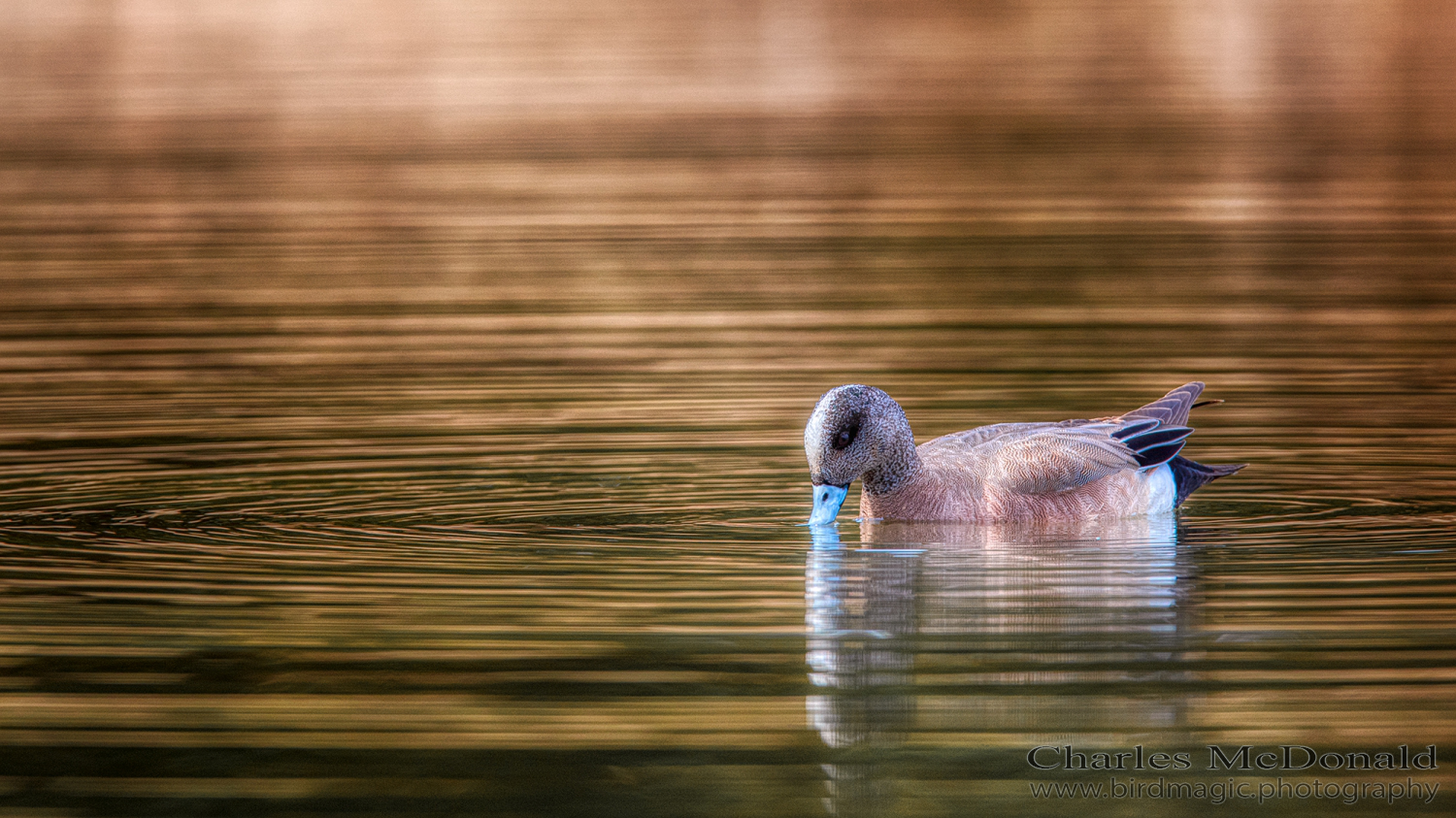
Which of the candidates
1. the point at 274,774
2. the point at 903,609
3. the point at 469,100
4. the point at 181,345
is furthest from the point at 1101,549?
the point at 469,100

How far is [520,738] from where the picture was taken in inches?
282

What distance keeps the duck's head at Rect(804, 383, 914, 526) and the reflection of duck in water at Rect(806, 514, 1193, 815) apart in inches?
8.1

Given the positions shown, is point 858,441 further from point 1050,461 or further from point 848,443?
point 1050,461

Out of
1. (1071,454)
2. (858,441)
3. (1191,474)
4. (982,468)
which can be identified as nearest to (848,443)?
(858,441)

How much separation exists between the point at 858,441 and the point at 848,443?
2.0 inches

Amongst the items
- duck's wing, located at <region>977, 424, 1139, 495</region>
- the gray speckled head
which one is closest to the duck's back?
duck's wing, located at <region>977, 424, 1139, 495</region>

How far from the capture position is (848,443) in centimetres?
1037

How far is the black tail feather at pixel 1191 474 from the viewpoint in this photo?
10930mm

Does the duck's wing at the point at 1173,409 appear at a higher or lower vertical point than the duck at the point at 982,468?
higher

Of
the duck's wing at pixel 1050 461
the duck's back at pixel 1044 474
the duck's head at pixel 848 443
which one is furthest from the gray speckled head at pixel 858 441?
the duck's wing at pixel 1050 461

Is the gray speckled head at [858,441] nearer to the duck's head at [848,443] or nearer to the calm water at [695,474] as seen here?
the duck's head at [848,443]

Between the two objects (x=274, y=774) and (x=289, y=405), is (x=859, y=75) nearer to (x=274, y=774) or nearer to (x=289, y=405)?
(x=289, y=405)

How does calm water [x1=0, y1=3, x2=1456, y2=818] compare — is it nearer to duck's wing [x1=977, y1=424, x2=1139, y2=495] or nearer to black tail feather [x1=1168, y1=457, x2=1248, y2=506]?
black tail feather [x1=1168, y1=457, x2=1248, y2=506]

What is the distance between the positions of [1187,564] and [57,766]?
15.4 ft
